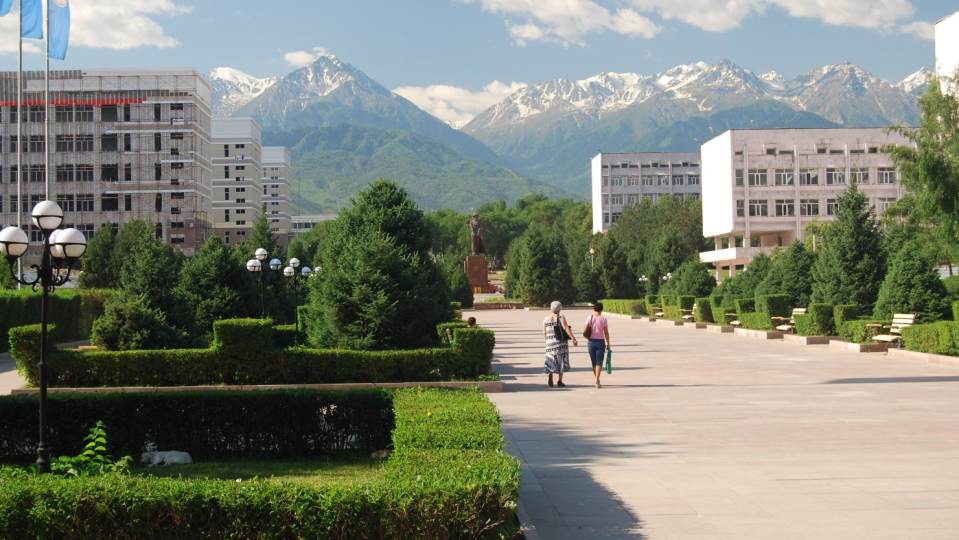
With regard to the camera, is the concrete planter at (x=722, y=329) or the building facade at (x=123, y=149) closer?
the concrete planter at (x=722, y=329)

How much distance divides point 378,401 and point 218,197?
10574 cm

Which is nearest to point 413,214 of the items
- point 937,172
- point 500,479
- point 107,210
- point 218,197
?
point 500,479

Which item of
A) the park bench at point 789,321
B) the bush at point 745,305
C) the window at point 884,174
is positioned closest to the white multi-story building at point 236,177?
the window at point 884,174

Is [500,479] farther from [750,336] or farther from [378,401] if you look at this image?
[750,336]

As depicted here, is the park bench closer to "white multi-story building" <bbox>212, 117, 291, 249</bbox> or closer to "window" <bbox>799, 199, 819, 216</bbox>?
"window" <bbox>799, 199, 819, 216</bbox>

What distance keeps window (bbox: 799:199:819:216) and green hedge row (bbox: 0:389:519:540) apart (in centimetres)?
6938

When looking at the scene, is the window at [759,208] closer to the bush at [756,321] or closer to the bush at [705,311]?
the bush at [705,311]

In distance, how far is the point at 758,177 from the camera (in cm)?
6888

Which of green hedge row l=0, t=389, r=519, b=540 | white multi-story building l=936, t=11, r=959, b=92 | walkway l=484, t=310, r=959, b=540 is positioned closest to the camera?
green hedge row l=0, t=389, r=519, b=540

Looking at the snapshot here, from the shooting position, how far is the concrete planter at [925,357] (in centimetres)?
1770

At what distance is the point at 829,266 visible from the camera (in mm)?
27672

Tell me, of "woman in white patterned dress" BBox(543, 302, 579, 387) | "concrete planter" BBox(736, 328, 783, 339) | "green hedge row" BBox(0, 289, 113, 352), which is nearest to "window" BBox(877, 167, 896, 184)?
"concrete planter" BBox(736, 328, 783, 339)

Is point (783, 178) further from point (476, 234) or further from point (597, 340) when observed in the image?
point (597, 340)

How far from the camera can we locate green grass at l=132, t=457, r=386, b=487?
806cm
